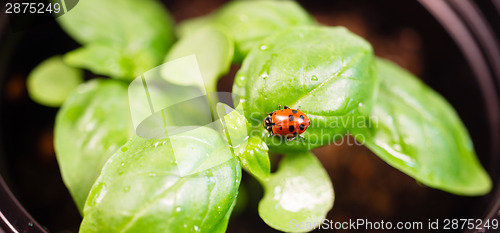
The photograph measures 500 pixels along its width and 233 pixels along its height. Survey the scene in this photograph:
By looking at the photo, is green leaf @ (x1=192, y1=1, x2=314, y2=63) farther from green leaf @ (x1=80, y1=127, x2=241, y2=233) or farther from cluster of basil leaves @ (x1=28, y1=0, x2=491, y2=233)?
green leaf @ (x1=80, y1=127, x2=241, y2=233)

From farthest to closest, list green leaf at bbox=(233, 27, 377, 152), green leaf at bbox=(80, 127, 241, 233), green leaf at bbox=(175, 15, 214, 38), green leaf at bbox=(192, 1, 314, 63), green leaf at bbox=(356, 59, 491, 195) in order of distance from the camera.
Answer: green leaf at bbox=(175, 15, 214, 38) < green leaf at bbox=(192, 1, 314, 63) < green leaf at bbox=(356, 59, 491, 195) < green leaf at bbox=(233, 27, 377, 152) < green leaf at bbox=(80, 127, 241, 233)

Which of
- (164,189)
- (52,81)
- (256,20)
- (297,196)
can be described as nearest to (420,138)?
(297,196)

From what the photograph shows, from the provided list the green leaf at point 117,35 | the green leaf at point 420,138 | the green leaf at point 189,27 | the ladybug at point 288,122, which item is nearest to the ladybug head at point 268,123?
the ladybug at point 288,122

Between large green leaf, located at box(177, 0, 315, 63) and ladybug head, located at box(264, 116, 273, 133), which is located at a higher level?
large green leaf, located at box(177, 0, 315, 63)

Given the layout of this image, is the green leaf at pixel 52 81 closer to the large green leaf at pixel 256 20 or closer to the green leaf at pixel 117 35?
the green leaf at pixel 117 35

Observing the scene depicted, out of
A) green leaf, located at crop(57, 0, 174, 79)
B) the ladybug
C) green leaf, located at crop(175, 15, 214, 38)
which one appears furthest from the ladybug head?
green leaf, located at crop(175, 15, 214, 38)

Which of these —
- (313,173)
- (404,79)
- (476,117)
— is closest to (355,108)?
(313,173)
